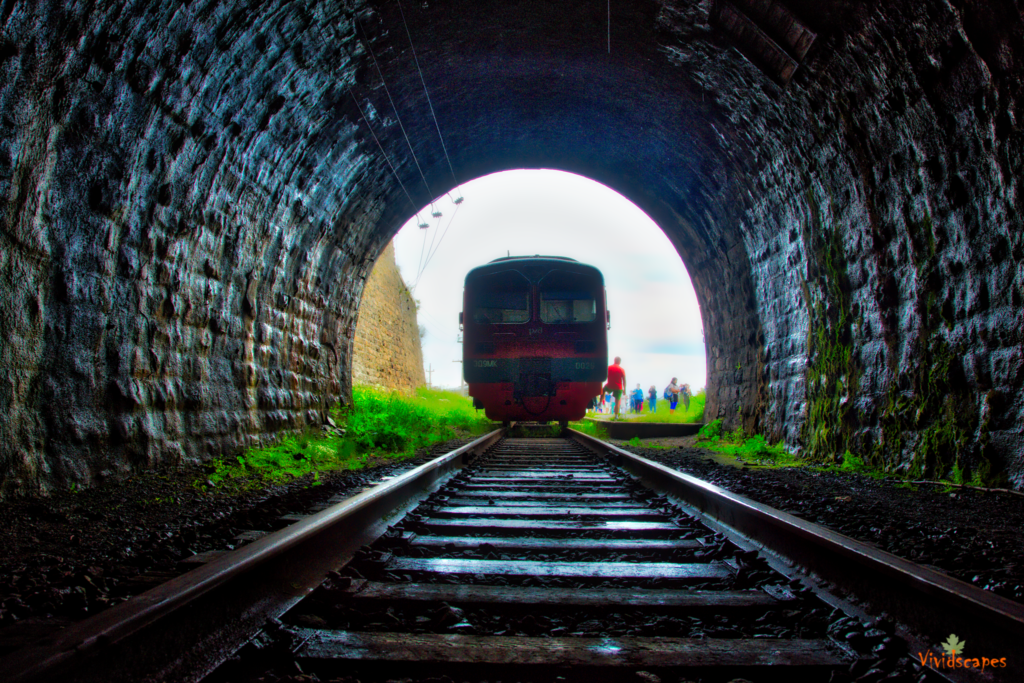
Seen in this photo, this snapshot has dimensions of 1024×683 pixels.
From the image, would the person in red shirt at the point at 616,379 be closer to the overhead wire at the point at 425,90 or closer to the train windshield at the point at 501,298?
the train windshield at the point at 501,298

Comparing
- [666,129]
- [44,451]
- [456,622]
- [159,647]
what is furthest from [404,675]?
[666,129]

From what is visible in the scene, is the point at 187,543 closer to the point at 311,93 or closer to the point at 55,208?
the point at 55,208

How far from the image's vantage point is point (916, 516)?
2.99m

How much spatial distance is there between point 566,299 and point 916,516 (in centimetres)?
710

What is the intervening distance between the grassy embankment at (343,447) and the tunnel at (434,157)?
0.31 m

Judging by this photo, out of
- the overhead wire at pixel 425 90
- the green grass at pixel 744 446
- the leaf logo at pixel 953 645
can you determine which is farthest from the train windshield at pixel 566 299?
the leaf logo at pixel 953 645

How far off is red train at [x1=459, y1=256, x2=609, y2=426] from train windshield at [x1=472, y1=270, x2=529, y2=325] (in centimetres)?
2

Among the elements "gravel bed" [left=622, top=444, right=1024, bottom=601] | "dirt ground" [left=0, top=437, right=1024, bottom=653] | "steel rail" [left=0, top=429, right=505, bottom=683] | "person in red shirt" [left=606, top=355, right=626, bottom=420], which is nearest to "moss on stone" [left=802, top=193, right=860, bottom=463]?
"gravel bed" [left=622, top=444, right=1024, bottom=601]

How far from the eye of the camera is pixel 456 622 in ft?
5.31

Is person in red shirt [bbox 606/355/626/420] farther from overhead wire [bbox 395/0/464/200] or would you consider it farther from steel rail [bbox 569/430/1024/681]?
steel rail [bbox 569/430/1024/681]

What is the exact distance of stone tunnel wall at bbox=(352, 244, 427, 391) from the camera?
13.4 m

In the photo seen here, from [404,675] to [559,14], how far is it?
5.84 meters

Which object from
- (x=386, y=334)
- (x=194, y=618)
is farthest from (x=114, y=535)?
(x=386, y=334)

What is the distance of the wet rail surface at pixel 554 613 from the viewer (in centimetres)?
134
